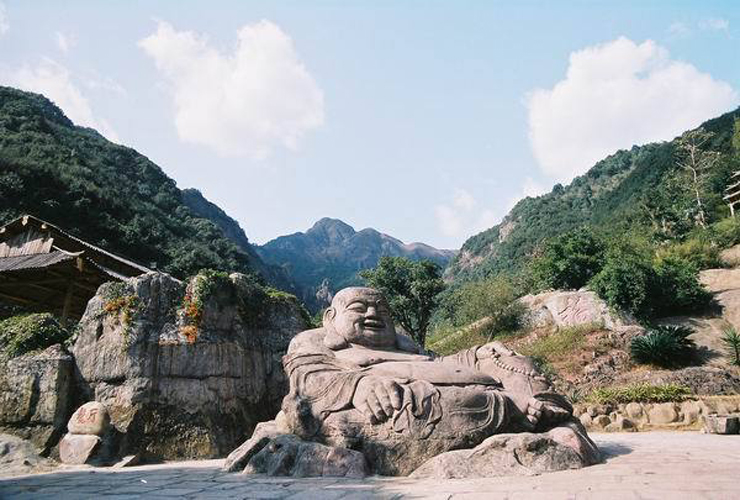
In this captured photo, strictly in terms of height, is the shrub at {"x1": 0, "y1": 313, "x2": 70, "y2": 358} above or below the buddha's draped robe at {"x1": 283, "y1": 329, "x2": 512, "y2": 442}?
above

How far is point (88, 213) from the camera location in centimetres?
3117

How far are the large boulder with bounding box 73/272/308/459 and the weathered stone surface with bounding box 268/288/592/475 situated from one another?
2885 millimetres

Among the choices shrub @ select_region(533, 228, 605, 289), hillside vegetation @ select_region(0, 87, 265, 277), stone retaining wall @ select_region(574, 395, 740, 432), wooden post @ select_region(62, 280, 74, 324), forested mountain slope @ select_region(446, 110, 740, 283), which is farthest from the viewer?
forested mountain slope @ select_region(446, 110, 740, 283)

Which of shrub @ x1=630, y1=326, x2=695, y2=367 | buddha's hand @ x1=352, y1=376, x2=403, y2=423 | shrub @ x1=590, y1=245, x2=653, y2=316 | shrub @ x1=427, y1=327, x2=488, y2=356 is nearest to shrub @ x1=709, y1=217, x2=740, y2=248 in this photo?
shrub @ x1=590, y1=245, x2=653, y2=316

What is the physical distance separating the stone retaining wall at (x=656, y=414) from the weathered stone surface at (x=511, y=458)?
5.93 m

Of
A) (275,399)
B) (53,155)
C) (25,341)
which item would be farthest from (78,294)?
(53,155)

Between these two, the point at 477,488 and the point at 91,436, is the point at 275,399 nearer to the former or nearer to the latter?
the point at 91,436

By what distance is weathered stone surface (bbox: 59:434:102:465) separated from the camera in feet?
21.1

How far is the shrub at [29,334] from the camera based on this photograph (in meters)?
7.48

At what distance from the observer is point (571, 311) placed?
22.5 m

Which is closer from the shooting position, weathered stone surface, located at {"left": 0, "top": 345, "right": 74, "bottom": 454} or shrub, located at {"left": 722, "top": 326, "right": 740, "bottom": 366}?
weathered stone surface, located at {"left": 0, "top": 345, "right": 74, "bottom": 454}

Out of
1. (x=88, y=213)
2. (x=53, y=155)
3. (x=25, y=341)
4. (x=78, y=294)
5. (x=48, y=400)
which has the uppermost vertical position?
(x=53, y=155)

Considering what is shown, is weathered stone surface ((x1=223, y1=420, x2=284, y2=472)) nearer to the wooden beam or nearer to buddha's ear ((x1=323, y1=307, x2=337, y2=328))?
buddha's ear ((x1=323, y1=307, x2=337, y2=328))

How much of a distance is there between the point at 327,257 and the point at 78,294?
87.0 metres
